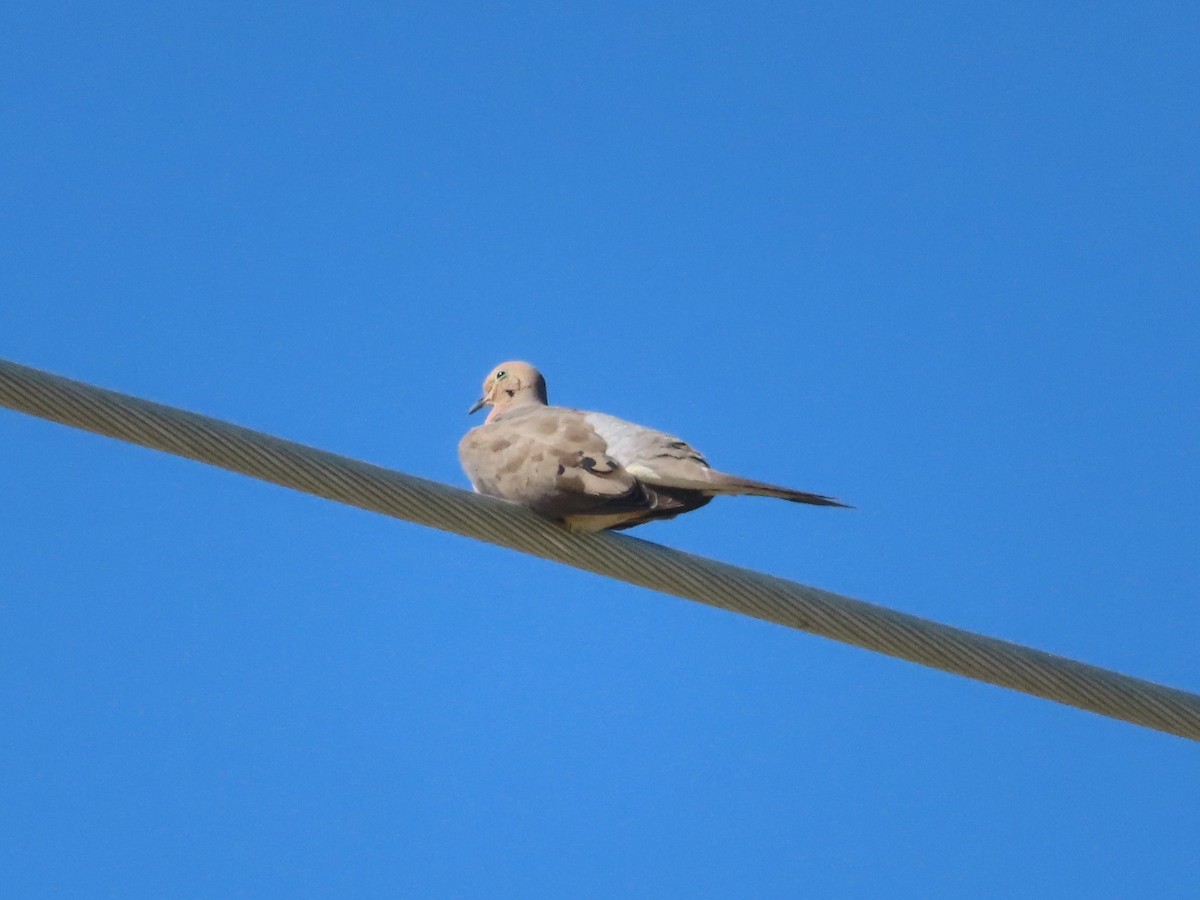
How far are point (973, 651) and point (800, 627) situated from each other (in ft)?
1.60

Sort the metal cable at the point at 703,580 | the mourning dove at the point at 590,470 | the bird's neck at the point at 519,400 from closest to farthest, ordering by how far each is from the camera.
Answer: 1. the metal cable at the point at 703,580
2. the mourning dove at the point at 590,470
3. the bird's neck at the point at 519,400

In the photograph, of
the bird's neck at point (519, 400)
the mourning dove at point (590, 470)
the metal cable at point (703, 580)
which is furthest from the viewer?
the bird's neck at point (519, 400)

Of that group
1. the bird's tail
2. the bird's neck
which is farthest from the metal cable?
the bird's neck

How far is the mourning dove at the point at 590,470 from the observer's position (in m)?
5.89

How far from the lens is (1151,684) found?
5055 mm

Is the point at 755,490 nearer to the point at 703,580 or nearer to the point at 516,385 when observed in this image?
the point at 703,580

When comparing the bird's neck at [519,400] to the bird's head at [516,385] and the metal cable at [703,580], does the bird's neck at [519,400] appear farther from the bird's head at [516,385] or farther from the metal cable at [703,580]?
the metal cable at [703,580]

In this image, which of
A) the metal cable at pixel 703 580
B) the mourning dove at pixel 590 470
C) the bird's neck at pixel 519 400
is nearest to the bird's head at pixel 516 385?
the bird's neck at pixel 519 400

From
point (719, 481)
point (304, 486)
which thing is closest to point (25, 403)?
point (304, 486)

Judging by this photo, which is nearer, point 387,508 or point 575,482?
point 387,508

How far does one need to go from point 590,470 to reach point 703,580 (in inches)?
36.6

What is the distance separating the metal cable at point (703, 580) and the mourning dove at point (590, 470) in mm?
509

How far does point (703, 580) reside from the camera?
513 centimetres

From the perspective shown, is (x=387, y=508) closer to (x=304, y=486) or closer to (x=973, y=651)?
(x=304, y=486)
